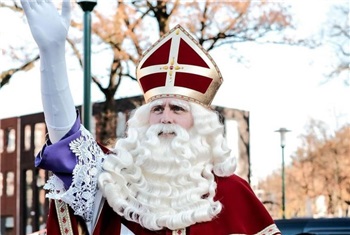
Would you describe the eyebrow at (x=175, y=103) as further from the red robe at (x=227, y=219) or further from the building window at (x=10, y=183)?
the building window at (x=10, y=183)

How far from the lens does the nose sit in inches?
177

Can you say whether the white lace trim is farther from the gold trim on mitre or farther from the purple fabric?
the gold trim on mitre

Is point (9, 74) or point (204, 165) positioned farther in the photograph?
point (9, 74)

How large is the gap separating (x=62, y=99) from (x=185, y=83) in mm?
785

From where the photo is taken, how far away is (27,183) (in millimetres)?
47594

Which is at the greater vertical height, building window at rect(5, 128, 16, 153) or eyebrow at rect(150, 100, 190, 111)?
building window at rect(5, 128, 16, 153)

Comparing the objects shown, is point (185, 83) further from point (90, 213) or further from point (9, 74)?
point (9, 74)

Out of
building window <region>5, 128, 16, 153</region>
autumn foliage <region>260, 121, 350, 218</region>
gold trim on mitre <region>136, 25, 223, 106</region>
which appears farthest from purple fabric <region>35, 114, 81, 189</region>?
building window <region>5, 128, 16, 153</region>

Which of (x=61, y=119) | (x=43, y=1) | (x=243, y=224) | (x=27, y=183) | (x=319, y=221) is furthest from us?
(x=27, y=183)

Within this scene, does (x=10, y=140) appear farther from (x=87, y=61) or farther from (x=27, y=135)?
(x=87, y=61)

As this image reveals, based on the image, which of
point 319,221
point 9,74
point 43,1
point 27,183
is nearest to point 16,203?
point 27,183

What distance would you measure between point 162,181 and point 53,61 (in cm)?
89

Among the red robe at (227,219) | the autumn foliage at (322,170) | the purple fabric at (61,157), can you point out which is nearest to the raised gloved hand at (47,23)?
the purple fabric at (61,157)

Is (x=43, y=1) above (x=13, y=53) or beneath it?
beneath
